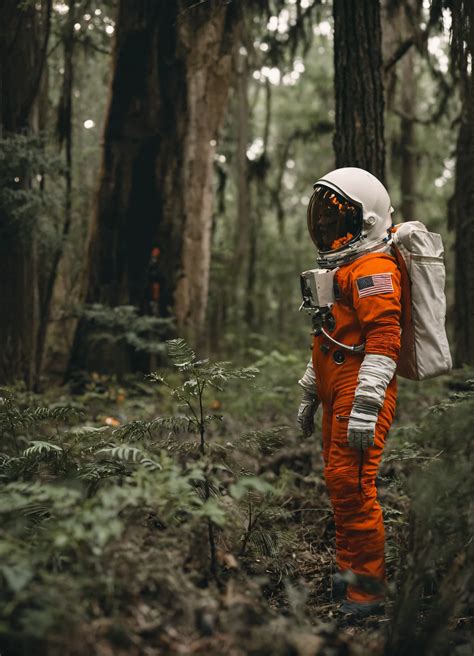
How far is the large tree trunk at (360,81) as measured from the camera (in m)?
5.36

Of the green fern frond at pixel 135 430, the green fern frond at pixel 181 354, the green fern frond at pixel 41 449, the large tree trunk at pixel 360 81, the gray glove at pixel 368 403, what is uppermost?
the large tree trunk at pixel 360 81

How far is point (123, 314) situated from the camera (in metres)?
8.36

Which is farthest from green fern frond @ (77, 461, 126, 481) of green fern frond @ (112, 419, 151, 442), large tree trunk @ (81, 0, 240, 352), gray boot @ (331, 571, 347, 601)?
large tree trunk @ (81, 0, 240, 352)

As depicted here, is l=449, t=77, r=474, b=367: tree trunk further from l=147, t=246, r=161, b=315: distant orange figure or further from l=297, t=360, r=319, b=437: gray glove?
l=147, t=246, r=161, b=315: distant orange figure

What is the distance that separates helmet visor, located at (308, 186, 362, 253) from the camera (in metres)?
4.06

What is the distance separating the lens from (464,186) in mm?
7461

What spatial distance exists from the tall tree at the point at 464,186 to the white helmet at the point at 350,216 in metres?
2.05

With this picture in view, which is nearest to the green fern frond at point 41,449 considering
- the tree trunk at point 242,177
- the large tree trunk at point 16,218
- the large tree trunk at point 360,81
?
the large tree trunk at point 360,81

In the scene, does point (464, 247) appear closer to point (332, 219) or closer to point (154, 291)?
point (332, 219)

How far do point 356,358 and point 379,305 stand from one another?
0.39 m

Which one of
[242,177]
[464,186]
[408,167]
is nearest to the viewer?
[464,186]

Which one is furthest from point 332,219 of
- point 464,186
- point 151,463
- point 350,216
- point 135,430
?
point 464,186

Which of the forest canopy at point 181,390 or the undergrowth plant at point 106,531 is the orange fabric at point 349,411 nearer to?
the forest canopy at point 181,390

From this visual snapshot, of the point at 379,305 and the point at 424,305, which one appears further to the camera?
the point at 424,305
